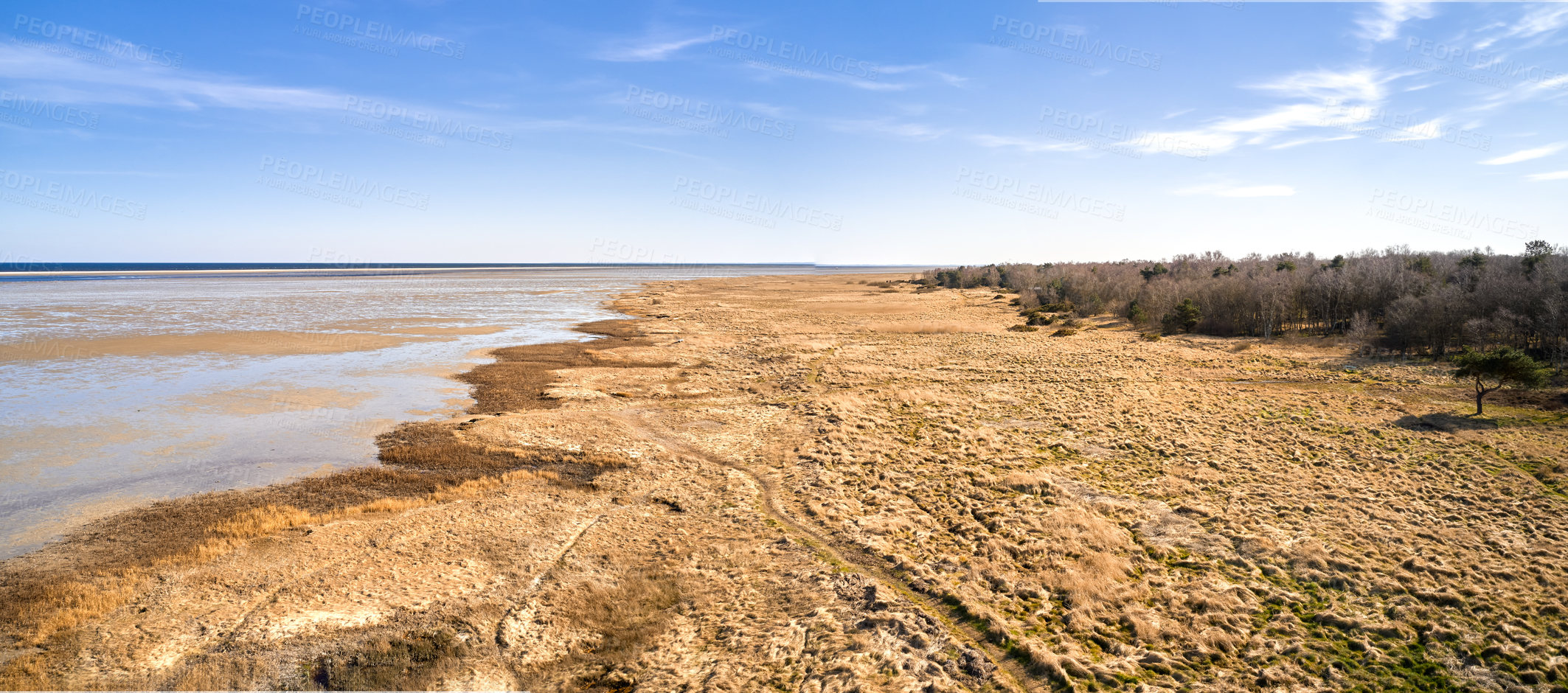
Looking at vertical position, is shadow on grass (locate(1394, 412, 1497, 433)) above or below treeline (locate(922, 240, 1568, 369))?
below

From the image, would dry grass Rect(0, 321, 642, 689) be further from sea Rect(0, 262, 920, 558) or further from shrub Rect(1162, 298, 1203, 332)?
shrub Rect(1162, 298, 1203, 332)

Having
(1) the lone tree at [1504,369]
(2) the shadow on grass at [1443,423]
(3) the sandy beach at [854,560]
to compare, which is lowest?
(3) the sandy beach at [854,560]

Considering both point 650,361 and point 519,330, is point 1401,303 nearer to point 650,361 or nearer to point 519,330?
point 650,361

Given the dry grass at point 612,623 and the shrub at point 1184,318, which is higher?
→ the shrub at point 1184,318

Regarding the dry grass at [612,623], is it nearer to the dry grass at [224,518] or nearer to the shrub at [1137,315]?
the dry grass at [224,518]

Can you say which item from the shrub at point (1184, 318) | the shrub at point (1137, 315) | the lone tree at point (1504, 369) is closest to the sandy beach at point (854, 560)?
the lone tree at point (1504, 369)

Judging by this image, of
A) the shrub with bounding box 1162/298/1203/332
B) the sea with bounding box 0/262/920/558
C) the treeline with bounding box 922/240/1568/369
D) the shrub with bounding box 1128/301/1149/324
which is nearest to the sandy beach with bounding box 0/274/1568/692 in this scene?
the sea with bounding box 0/262/920/558

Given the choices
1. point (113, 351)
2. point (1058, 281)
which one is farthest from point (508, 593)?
point (1058, 281)

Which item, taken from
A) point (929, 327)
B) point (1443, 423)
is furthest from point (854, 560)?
point (929, 327)
